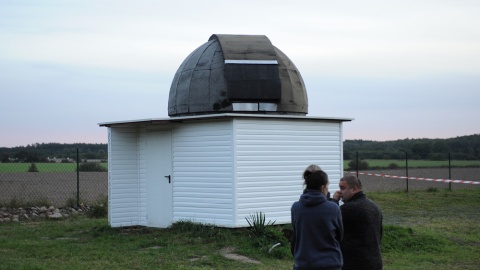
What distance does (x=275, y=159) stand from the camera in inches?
626

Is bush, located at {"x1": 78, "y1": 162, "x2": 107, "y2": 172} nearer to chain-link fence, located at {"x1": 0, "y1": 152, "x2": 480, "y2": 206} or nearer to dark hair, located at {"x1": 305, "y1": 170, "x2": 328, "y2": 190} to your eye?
chain-link fence, located at {"x1": 0, "y1": 152, "x2": 480, "y2": 206}

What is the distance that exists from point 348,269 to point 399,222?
41.3 ft

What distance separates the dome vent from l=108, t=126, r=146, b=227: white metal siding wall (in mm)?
1444

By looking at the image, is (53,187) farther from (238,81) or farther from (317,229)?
Answer: (317,229)

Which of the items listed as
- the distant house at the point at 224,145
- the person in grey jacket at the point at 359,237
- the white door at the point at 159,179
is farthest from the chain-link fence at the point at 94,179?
the person in grey jacket at the point at 359,237

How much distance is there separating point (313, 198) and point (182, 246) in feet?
26.4

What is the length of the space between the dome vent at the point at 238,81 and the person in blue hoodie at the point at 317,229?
416 inches

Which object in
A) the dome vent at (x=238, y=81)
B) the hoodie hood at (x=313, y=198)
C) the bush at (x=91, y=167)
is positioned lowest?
the bush at (x=91, y=167)

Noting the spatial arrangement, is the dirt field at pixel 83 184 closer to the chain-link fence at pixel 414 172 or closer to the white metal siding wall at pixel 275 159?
the chain-link fence at pixel 414 172

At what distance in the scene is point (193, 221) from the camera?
630 inches

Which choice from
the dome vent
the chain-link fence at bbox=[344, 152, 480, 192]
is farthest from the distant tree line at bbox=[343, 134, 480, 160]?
the dome vent

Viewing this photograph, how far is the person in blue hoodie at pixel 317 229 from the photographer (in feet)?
20.4

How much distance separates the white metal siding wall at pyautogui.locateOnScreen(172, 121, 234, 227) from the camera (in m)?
15.3

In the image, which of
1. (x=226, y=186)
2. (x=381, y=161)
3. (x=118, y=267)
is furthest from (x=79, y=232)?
(x=381, y=161)
